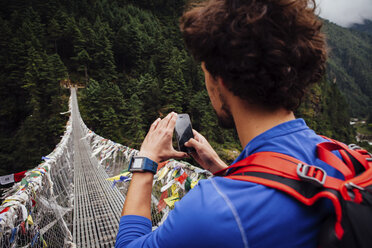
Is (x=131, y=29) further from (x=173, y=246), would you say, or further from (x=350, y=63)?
(x=350, y=63)

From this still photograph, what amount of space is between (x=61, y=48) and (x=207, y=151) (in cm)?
3801

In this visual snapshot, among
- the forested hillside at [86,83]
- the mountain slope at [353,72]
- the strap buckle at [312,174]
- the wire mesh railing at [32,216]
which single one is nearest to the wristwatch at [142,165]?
the strap buckle at [312,174]

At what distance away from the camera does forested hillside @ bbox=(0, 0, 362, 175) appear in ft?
66.8

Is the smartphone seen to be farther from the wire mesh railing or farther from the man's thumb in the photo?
the wire mesh railing

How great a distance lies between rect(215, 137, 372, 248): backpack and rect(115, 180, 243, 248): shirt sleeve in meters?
0.09

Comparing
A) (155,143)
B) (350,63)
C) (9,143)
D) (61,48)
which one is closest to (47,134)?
(9,143)

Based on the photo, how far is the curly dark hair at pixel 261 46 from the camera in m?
0.58

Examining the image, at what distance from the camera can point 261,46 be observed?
0.58m

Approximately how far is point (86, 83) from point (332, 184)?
103 ft

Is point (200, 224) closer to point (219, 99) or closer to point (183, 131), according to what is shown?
point (219, 99)

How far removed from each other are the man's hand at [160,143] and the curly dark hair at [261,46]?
1.03 ft

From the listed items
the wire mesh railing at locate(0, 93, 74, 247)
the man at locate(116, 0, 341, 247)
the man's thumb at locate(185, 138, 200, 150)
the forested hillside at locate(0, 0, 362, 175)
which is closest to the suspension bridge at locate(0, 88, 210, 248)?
the wire mesh railing at locate(0, 93, 74, 247)

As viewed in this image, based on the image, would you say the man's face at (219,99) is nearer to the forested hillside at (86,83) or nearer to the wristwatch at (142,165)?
the wristwatch at (142,165)

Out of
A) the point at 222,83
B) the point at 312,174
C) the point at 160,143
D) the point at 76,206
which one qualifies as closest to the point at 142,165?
the point at 160,143
